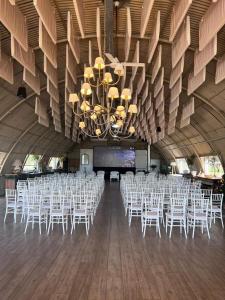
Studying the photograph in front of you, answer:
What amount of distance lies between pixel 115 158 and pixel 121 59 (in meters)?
24.8

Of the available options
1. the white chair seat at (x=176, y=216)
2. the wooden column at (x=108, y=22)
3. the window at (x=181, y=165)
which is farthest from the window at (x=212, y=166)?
the wooden column at (x=108, y=22)

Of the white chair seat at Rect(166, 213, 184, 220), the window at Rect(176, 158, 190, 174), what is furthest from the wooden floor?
the window at Rect(176, 158, 190, 174)

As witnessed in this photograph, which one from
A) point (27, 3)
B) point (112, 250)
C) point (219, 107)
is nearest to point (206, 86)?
point (219, 107)

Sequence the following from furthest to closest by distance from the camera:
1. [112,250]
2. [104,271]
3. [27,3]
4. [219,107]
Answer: [219,107], [27,3], [112,250], [104,271]

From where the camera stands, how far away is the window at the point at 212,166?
2267 centimetres

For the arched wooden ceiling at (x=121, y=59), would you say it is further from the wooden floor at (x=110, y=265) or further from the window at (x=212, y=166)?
the wooden floor at (x=110, y=265)

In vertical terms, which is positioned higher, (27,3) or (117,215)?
(27,3)

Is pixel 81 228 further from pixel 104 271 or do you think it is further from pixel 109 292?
pixel 109 292

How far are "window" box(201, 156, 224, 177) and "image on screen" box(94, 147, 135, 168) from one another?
45.7 feet

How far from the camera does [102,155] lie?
38.9 meters

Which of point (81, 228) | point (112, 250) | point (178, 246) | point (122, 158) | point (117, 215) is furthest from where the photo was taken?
point (122, 158)

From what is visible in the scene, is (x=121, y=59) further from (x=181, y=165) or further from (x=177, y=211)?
(x=181, y=165)

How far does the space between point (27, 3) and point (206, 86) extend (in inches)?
365

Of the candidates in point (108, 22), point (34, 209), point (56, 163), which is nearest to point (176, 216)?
point (34, 209)
